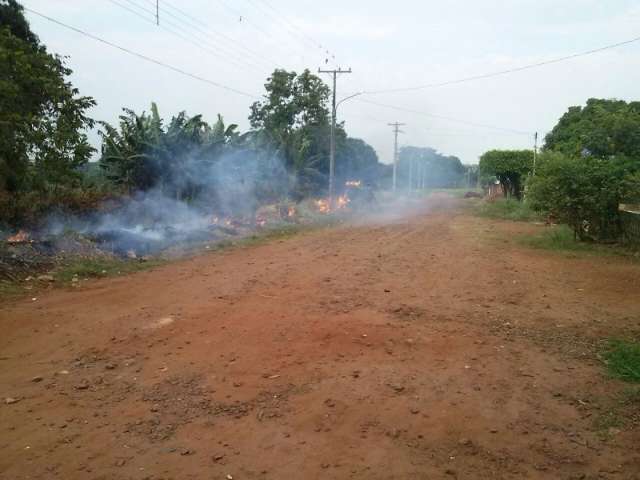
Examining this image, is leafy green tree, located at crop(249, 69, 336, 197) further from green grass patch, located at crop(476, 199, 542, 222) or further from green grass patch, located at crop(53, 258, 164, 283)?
green grass patch, located at crop(53, 258, 164, 283)

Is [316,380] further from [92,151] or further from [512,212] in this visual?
[512,212]

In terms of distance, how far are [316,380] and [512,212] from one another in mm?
22761

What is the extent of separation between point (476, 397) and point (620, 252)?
10424 mm

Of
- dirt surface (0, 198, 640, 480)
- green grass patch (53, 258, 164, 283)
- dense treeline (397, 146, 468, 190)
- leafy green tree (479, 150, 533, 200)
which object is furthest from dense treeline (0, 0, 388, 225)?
dense treeline (397, 146, 468, 190)

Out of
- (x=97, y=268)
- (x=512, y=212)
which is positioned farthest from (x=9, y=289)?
(x=512, y=212)

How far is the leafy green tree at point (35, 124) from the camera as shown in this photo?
10.7 meters

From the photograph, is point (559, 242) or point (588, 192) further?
point (559, 242)

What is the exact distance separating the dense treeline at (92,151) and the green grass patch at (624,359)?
10.9 metres

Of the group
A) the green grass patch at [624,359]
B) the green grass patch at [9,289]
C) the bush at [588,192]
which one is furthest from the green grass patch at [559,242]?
the green grass patch at [9,289]

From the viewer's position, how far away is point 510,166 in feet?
104

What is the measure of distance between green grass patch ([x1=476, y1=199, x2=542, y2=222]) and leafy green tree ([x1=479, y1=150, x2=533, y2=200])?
11.2ft

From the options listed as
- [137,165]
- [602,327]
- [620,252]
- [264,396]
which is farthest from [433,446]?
[137,165]

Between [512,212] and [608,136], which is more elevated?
[608,136]

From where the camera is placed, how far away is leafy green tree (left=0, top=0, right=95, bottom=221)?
10703mm
